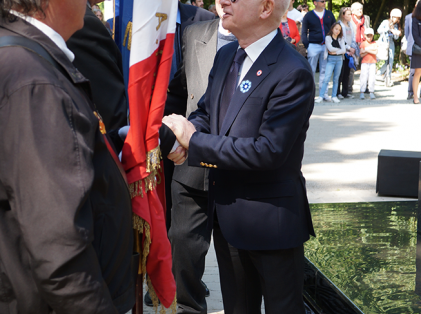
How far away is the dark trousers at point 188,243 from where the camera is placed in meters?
3.25

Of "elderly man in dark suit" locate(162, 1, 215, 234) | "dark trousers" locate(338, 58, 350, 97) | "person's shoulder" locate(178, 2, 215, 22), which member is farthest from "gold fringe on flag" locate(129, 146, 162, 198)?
"dark trousers" locate(338, 58, 350, 97)

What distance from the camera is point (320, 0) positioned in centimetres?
1312

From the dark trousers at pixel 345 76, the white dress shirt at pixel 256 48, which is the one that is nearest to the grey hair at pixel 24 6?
the white dress shirt at pixel 256 48

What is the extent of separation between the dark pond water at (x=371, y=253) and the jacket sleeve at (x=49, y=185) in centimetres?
236

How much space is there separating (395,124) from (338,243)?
684 cm

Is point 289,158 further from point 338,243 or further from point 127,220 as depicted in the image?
point 338,243

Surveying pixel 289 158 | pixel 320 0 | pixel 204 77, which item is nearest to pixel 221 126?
pixel 289 158

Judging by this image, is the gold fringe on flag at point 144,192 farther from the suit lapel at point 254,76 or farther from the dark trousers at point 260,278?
the dark trousers at point 260,278

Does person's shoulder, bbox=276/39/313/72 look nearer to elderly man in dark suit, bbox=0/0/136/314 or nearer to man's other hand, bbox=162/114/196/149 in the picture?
man's other hand, bbox=162/114/196/149

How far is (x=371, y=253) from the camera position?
3.96 m

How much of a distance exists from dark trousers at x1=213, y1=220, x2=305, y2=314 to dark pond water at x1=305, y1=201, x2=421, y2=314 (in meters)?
0.93

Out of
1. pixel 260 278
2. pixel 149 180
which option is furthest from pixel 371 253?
pixel 149 180

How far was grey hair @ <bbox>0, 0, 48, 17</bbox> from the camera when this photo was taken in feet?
4.38

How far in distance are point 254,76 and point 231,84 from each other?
0.19 metres
